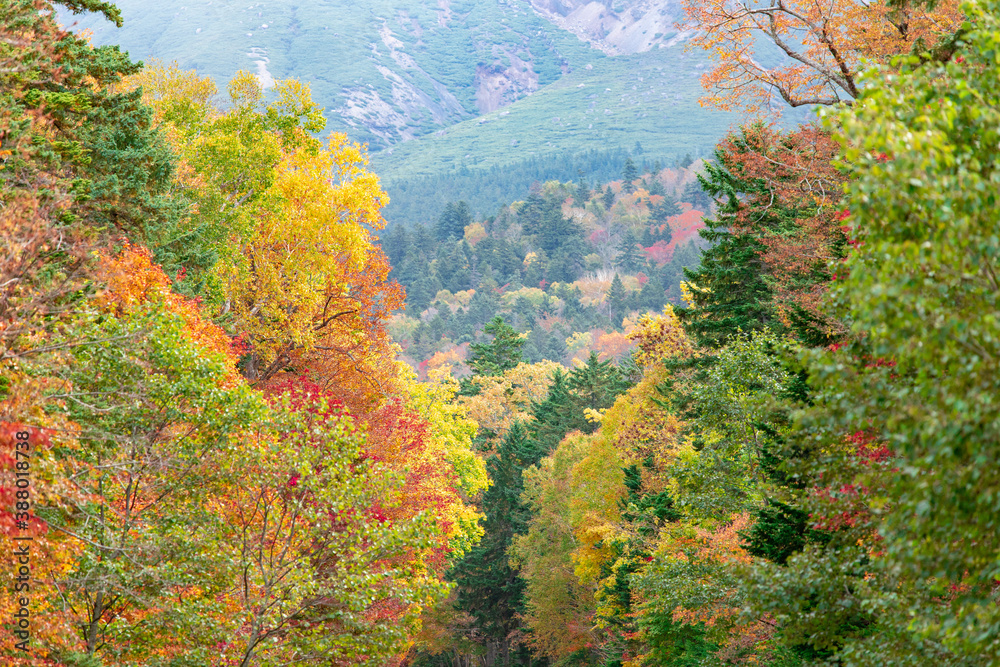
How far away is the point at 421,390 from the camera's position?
4125 cm

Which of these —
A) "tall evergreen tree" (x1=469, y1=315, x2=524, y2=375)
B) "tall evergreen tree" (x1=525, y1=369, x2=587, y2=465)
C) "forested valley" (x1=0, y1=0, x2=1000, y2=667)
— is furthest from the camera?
"tall evergreen tree" (x1=469, y1=315, x2=524, y2=375)

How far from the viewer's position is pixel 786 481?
15.4 m

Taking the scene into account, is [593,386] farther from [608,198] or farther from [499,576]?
[608,198]

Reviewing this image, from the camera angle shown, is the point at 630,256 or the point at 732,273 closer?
the point at 732,273

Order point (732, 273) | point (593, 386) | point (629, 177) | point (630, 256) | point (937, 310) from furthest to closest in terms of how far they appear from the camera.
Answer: point (629, 177) → point (630, 256) → point (593, 386) → point (732, 273) → point (937, 310)

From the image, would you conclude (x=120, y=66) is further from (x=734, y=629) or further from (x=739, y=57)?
(x=734, y=629)

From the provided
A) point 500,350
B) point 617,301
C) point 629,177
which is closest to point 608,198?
point 629,177

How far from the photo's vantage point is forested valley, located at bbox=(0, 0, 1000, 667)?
676cm

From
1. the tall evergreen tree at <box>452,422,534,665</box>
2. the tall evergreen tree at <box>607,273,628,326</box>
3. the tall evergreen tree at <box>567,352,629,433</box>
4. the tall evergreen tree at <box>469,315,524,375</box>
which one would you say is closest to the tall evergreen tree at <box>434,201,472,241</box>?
the tall evergreen tree at <box>607,273,628,326</box>

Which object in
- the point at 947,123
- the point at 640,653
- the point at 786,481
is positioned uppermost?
the point at 947,123

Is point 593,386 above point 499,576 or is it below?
above

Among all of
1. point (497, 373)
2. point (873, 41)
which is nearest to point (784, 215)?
point (873, 41)

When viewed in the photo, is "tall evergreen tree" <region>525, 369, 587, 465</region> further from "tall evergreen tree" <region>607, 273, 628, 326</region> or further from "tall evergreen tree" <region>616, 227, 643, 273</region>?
"tall evergreen tree" <region>616, 227, 643, 273</region>

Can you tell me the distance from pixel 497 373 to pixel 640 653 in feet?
154
